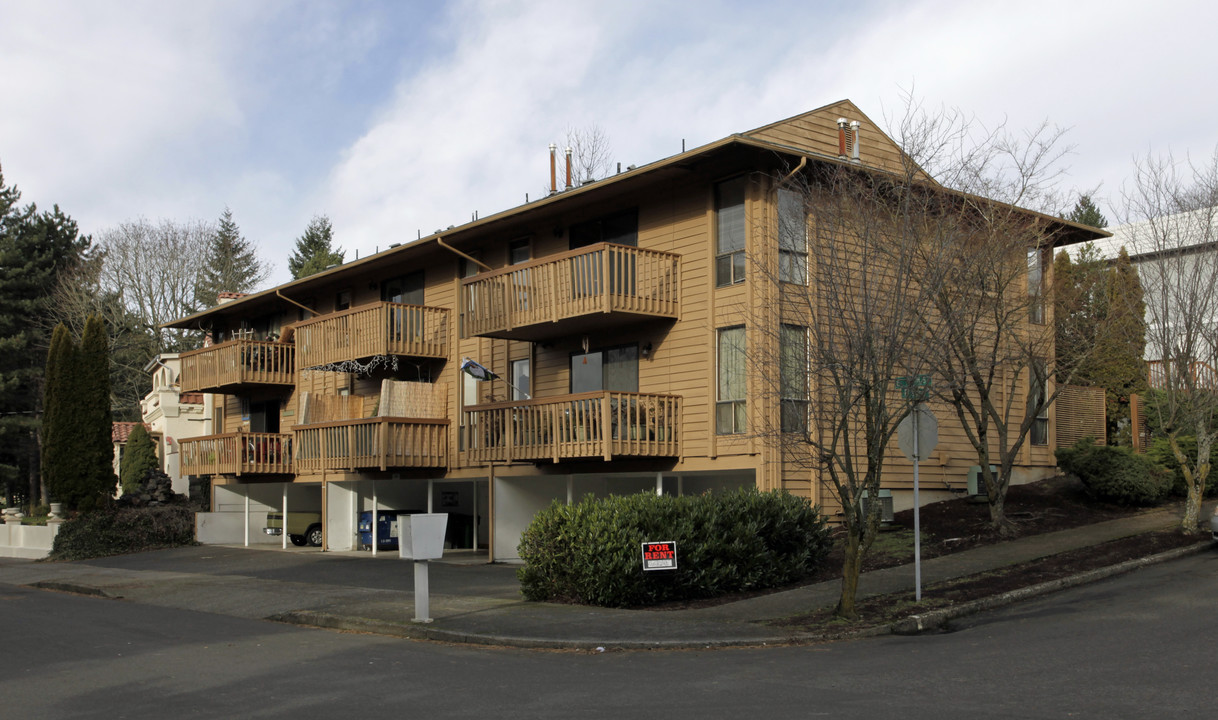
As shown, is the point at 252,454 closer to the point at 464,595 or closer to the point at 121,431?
the point at 464,595

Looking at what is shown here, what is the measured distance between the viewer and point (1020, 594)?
13.6 m

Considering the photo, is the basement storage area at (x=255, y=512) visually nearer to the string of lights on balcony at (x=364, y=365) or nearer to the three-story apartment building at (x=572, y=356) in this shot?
the three-story apartment building at (x=572, y=356)

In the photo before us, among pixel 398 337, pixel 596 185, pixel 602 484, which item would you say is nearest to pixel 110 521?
pixel 398 337

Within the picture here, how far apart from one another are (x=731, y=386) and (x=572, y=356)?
4454 mm

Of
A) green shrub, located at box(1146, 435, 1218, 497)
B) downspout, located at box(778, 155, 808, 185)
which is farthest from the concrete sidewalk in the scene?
downspout, located at box(778, 155, 808, 185)

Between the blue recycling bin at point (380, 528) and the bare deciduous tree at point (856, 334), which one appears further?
the blue recycling bin at point (380, 528)

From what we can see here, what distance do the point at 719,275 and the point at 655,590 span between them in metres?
6.77

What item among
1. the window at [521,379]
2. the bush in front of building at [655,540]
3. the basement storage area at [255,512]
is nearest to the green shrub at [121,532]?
the basement storage area at [255,512]

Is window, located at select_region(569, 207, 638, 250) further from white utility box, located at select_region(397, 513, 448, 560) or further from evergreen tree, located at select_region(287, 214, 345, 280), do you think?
evergreen tree, located at select_region(287, 214, 345, 280)

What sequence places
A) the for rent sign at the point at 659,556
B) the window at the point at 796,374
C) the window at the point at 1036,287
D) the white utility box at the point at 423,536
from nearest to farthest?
the white utility box at the point at 423,536
the window at the point at 796,374
the for rent sign at the point at 659,556
the window at the point at 1036,287

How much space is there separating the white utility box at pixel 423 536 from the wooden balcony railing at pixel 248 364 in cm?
1878

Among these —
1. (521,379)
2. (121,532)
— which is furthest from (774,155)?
(121,532)

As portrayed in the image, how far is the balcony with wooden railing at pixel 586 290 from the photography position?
19.5m

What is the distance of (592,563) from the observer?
1478 centimetres
